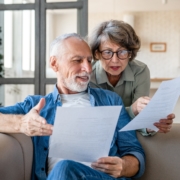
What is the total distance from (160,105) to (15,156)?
63 centimetres

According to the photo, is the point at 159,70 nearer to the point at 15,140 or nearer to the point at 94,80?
the point at 94,80

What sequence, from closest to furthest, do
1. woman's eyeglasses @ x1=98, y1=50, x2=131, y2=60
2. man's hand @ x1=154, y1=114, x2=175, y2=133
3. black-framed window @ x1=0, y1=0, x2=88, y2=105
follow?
1. man's hand @ x1=154, y1=114, x2=175, y2=133
2. woman's eyeglasses @ x1=98, y1=50, x2=131, y2=60
3. black-framed window @ x1=0, y1=0, x2=88, y2=105

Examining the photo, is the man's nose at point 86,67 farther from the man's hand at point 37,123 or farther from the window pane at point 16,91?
the window pane at point 16,91

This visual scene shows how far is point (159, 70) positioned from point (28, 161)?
19.6 ft

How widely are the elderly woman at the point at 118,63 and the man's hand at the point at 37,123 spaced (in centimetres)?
52

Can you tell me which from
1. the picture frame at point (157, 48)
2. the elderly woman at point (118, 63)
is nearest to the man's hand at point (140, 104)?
the elderly woman at point (118, 63)

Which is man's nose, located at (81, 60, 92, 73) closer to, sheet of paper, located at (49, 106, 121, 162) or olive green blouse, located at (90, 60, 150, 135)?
olive green blouse, located at (90, 60, 150, 135)

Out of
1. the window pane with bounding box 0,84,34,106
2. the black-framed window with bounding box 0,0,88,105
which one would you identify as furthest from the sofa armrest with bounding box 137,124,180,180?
the window pane with bounding box 0,84,34,106

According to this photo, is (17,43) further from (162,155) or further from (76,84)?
(162,155)

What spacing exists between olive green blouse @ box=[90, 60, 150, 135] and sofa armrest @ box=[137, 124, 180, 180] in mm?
311

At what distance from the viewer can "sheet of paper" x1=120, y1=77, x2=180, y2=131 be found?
3.91 ft

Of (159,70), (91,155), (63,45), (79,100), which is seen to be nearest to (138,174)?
(91,155)

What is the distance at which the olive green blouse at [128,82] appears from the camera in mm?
1791

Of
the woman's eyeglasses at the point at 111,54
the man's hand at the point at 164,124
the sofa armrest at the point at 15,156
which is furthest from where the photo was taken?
the woman's eyeglasses at the point at 111,54
